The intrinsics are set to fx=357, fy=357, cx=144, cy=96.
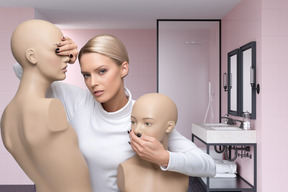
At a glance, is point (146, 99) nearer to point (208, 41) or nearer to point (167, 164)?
point (167, 164)

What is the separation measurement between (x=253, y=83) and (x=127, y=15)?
274 centimetres

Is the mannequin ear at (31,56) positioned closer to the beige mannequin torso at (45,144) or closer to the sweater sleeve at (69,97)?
the beige mannequin torso at (45,144)

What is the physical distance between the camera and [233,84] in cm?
533

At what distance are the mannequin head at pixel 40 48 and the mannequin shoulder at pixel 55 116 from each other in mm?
114

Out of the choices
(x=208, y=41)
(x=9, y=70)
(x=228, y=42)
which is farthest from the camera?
(x=208, y=41)

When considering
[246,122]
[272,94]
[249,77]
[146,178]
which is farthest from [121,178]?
[249,77]

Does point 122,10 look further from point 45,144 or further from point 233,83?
point 45,144

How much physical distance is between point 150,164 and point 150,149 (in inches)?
7.6

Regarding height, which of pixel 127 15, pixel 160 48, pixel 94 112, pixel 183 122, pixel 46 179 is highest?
pixel 127 15

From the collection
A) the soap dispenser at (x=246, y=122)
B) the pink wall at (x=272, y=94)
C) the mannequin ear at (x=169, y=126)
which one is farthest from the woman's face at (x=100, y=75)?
the soap dispenser at (x=246, y=122)

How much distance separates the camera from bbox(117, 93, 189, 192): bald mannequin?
4.14ft

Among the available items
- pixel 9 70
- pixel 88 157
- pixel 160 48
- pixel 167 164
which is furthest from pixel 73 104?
pixel 160 48

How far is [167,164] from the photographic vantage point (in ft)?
3.88

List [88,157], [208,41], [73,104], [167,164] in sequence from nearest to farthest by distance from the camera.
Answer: [167,164] → [88,157] → [73,104] → [208,41]
